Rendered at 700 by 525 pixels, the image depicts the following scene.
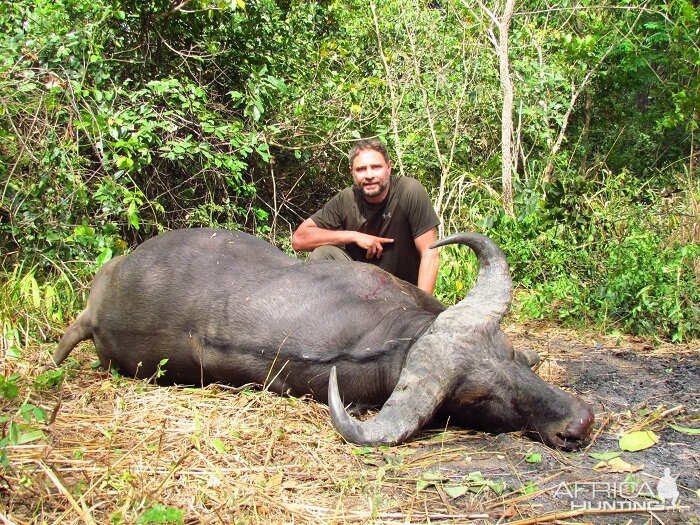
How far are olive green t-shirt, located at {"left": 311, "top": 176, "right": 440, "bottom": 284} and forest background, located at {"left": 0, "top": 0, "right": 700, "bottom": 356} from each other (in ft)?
2.93

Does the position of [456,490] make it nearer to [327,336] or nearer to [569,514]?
[569,514]

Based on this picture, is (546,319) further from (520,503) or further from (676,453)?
(520,503)

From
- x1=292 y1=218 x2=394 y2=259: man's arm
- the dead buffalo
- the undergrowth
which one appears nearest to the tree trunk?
the undergrowth

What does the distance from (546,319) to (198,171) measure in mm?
3465

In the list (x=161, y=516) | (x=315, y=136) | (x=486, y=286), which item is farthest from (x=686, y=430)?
(x=315, y=136)

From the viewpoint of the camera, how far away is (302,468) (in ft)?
8.27

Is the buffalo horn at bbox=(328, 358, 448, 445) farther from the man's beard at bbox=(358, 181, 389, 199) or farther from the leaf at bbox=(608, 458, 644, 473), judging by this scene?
the man's beard at bbox=(358, 181, 389, 199)

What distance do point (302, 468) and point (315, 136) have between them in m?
4.85

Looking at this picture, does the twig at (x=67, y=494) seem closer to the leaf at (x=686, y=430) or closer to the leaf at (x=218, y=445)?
the leaf at (x=218, y=445)

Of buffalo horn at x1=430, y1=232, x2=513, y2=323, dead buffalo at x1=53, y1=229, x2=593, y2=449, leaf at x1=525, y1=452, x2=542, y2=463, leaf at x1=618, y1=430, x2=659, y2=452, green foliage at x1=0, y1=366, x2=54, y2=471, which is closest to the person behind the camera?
green foliage at x1=0, y1=366, x2=54, y2=471

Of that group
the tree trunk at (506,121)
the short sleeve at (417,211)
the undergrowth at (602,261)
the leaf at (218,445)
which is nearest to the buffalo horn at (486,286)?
the leaf at (218,445)

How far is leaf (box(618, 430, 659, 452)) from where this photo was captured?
2648mm

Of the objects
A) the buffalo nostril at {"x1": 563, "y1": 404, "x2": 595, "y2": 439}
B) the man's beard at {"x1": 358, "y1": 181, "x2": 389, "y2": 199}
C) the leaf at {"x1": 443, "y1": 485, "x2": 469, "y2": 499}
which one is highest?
the man's beard at {"x1": 358, "y1": 181, "x2": 389, "y2": 199}

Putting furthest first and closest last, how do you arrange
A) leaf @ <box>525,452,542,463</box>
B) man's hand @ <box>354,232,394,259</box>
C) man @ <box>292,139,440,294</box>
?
man @ <box>292,139,440,294</box>
man's hand @ <box>354,232,394,259</box>
leaf @ <box>525,452,542,463</box>
